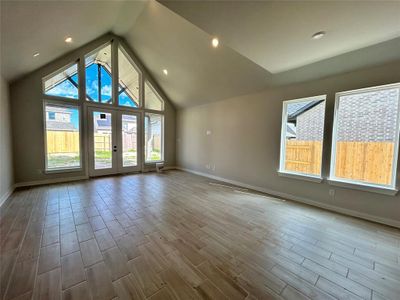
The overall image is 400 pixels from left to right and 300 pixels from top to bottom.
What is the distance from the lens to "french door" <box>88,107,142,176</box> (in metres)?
5.31

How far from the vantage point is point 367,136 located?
2.94 meters

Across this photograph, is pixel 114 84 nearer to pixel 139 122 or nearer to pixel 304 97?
pixel 139 122

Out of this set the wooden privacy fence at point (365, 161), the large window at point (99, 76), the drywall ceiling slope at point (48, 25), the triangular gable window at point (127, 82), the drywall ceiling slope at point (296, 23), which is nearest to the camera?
the drywall ceiling slope at point (296, 23)

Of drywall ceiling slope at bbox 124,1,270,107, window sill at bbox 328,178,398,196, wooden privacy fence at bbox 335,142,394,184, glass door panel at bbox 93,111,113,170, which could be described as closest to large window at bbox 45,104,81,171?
glass door panel at bbox 93,111,113,170

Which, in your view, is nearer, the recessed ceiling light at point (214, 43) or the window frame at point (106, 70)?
the recessed ceiling light at point (214, 43)

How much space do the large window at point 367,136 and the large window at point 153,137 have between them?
224 inches

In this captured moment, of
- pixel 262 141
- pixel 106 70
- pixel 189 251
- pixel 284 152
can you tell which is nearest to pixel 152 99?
pixel 106 70

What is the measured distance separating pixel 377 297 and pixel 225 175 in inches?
157

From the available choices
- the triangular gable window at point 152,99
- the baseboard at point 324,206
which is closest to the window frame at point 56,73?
the triangular gable window at point 152,99

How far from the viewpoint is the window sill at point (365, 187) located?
267cm

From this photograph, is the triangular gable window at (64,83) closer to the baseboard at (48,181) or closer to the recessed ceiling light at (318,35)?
the baseboard at (48,181)

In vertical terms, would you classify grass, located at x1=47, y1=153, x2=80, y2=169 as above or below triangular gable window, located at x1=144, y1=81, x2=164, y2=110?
below

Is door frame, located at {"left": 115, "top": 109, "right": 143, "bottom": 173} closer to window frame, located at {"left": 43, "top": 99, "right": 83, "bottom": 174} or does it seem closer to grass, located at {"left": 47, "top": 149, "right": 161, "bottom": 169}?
grass, located at {"left": 47, "top": 149, "right": 161, "bottom": 169}

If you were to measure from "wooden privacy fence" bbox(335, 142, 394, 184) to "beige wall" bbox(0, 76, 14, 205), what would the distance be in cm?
654
